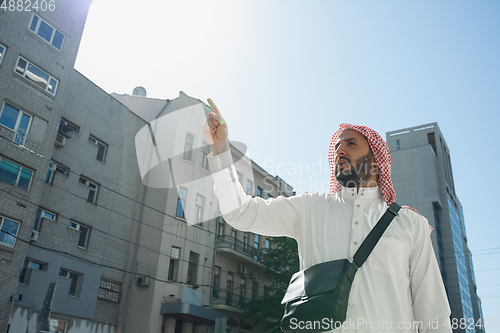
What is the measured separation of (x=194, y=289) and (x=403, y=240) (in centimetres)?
2243

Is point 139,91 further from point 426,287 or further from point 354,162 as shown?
point 426,287

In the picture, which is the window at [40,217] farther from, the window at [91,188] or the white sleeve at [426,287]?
the white sleeve at [426,287]

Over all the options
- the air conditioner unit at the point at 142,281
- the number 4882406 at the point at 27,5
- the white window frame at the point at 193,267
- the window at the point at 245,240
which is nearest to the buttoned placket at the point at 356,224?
the number 4882406 at the point at 27,5

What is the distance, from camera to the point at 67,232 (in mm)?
19125

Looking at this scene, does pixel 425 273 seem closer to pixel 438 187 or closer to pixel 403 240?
pixel 403 240

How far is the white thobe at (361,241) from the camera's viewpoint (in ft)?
6.88

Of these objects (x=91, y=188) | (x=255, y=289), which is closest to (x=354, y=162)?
(x=91, y=188)

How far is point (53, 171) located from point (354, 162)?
1912 cm

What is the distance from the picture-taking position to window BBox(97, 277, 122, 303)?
819 inches

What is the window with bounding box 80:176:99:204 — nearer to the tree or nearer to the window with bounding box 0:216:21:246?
the window with bounding box 0:216:21:246

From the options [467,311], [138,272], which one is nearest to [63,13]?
[138,272]

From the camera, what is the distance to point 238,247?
28203 mm

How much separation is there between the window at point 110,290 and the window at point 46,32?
37.9ft

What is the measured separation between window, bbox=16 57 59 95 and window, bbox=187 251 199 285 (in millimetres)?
11299
